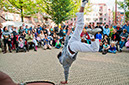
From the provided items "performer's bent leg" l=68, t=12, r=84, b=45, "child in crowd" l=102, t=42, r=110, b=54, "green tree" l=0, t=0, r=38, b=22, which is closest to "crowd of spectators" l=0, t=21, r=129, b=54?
"child in crowd" l=102, t=42, r=110, b=54

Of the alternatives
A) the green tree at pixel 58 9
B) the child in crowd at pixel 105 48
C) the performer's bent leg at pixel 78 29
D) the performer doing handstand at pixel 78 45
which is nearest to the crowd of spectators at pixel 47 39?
the child in crowd at pixel 105 48

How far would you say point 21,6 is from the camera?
69.3ft

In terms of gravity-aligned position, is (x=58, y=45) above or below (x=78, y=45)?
below

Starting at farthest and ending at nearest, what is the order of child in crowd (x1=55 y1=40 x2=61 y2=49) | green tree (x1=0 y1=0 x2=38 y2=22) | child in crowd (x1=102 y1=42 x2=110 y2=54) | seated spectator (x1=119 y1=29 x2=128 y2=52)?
green tree (x1=0 y1=0 x2=38 y2=22) < child in crowd (x1=55 y1=40 x2=61 y2=49) < seated spectator (x1=119 y1=29 x2=128 y2=52) < child in crowd (x1=102 y1=42 x2=110 y2=54)

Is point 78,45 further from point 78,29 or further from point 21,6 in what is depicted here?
point 21,6

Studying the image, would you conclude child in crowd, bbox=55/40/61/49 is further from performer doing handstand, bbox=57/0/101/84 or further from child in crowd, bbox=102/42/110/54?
performer doing handstand, bbox=57/0/101/84

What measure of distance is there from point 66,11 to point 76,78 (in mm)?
17236

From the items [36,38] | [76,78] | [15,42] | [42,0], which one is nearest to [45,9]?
[42,0]

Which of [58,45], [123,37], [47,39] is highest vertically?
[123,37]

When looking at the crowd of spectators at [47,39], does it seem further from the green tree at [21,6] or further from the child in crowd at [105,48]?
the green tree at [21,6]

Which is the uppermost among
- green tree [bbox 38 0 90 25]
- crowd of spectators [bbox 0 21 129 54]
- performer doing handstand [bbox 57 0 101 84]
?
green tree [bbox 38 0 90 25]

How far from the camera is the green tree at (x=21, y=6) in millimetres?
20758

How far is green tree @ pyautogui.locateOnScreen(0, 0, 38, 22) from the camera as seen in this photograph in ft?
68.1

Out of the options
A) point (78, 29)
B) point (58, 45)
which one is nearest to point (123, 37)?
point (58, 45)
